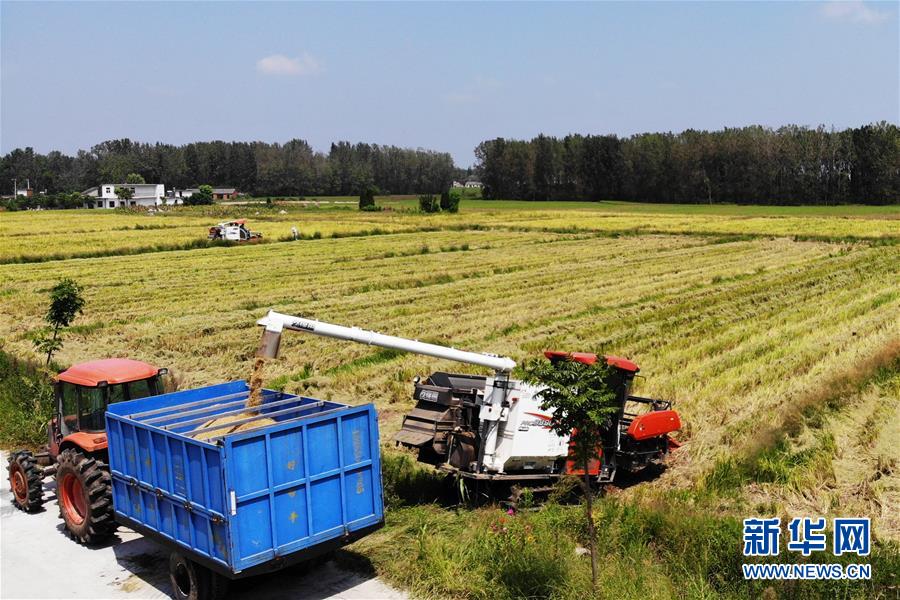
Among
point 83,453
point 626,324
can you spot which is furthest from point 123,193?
point 83,453

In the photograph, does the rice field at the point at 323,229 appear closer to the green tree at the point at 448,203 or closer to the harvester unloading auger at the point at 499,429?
the green tree at the point at 448,203

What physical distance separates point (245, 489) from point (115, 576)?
2.94m

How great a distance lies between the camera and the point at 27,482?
1261 cm

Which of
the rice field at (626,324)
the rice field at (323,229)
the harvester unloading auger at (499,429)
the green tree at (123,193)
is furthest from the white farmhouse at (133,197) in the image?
the harvester unloading auger at (499,429)

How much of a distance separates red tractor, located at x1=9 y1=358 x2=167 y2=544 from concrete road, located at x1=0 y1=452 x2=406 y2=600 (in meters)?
0.36

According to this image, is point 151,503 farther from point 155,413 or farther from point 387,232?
point 387,232

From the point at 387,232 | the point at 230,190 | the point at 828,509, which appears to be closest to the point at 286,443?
the point at 828,509

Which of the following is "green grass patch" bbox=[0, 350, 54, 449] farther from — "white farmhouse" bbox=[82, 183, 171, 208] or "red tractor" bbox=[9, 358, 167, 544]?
"white farmhouse" bbox=[82, 183, 171, 208]

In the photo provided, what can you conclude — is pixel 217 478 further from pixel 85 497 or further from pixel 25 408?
pixel 25 408

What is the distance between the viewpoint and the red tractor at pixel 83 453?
37.2 feet

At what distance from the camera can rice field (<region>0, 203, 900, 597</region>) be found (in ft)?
41.7

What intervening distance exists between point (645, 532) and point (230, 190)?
17968 cm

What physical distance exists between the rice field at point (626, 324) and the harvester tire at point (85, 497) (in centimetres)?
372

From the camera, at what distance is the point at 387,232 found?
228ft
